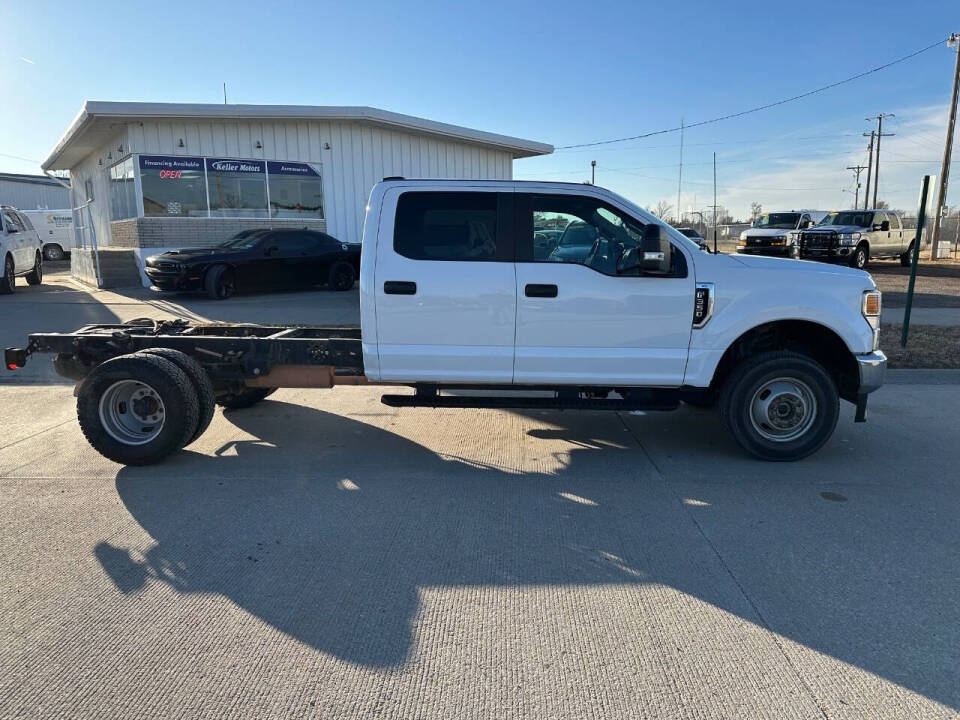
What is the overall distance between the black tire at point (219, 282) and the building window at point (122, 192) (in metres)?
5.64

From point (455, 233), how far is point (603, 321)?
4.30 feet

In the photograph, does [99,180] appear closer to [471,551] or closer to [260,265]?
[260,265]

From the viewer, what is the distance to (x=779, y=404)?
523 cm

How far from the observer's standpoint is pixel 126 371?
16.5 feet

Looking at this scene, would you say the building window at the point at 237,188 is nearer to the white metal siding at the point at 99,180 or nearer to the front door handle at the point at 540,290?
the white metal siding at the point at 99,180

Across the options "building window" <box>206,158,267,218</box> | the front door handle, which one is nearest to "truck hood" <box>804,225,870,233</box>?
"building window" <box>206,158,267,218</box>

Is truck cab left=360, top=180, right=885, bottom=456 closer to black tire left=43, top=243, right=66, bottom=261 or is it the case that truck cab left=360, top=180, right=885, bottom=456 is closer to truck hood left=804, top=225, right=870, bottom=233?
truck hood left=804, top=225, right=870, bottom=233

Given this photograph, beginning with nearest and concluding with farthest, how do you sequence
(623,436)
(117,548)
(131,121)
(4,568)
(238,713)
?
1. (238,713)
2. (4,568)
3. (117,548)
4. (623,436)
5. (131,121)

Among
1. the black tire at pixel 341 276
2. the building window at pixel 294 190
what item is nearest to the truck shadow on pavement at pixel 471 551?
the black tire at pixel 341 276

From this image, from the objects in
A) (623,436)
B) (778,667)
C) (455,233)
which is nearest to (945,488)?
(623,436)

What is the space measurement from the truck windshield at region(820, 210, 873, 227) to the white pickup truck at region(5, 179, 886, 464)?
75.2 feet

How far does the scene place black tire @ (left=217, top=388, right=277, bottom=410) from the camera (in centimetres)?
664

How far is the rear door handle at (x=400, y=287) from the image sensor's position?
16.3 feet

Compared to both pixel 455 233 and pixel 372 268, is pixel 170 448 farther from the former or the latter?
pixel 455 233
